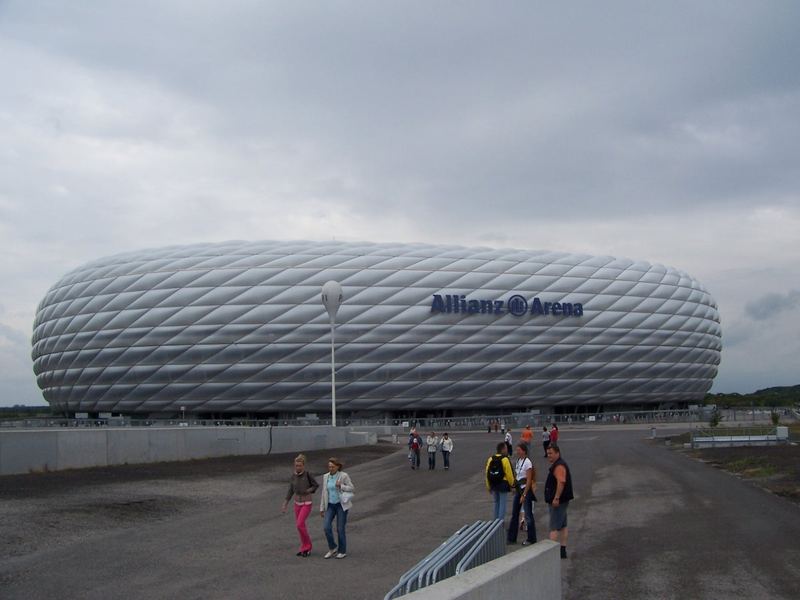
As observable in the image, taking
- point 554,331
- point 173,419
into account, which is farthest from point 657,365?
point 173,419

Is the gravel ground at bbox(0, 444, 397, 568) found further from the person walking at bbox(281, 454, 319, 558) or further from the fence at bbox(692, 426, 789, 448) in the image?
the fence at bbox(692, 426, 789, 448)

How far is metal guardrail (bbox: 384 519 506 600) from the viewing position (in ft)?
21.1

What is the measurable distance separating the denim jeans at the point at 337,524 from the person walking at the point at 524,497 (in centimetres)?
234

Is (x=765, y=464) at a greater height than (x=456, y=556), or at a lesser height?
lesser

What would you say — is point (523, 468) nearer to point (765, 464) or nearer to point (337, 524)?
point (337, 524)

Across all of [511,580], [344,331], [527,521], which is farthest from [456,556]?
[344,331]

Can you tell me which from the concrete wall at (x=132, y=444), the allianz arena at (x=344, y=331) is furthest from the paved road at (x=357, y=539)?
the allianz arena at (x=344, y=331)

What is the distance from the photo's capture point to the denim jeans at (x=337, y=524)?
11641mm

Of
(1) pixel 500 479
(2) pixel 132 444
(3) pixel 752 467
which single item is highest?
(2) pixel 132 444

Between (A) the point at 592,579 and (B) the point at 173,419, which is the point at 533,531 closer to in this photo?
(A) the point at 592,579

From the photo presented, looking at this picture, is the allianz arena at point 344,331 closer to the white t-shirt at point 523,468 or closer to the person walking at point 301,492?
the white t-shirt at point 523,468

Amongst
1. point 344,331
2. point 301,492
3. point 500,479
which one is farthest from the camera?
point 344,331

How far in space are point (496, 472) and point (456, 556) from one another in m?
5.87

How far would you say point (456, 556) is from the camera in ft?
24.2
